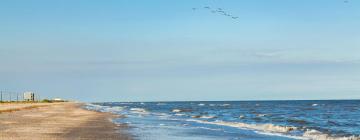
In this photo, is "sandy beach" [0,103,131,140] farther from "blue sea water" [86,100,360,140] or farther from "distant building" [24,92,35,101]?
"distant building" [24,92,35,101]

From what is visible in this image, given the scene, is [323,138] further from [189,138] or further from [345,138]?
[189,138]

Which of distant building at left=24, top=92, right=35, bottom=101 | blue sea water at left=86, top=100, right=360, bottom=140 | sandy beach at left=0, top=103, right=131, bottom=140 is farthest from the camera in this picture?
distant building at left=24, top=92, right=35, bottom=101

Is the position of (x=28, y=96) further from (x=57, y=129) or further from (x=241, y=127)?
(x=57, y=129)

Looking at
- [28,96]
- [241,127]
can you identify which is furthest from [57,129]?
[28,96]

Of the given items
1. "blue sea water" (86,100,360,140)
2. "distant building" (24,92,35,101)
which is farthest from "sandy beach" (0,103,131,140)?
"distant building" (24,92,35,101)

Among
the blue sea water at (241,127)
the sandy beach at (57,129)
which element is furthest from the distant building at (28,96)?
the sandy beach at (57,129)

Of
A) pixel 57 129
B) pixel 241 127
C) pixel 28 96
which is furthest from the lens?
pixel 28 96

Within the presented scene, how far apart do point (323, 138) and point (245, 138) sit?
6.09 m

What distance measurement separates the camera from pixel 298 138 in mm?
31594

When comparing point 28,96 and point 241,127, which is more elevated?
point 28,96

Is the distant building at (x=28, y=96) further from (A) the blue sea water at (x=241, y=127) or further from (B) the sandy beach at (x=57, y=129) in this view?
(B) the sandy beach at (x=57, y=129)

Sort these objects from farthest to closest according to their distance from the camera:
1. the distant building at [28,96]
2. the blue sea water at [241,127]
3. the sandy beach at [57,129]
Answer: the distant building at [28,96]
the blue sea water at [241,127]
the sandy beach at [57,129]

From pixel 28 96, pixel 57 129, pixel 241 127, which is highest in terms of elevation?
pixel 28 96

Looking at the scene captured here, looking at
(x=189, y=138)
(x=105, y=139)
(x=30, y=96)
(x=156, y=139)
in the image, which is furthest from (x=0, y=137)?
(x=30, y=96)
